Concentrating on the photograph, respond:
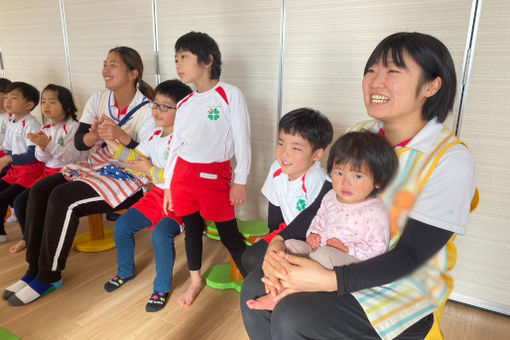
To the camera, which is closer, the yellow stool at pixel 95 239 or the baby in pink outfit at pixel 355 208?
the baby in pink outfit at pixel 355 208

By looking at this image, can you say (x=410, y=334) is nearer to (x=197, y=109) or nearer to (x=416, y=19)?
(x=197, y=109)

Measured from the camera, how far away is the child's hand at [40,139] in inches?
87.0

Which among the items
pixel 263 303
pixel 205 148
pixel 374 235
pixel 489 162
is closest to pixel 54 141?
pixel 205 148

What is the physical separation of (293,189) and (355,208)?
0.35m

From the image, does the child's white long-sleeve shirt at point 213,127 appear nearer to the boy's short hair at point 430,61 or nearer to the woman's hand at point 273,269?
the woman's hand at point 273,269

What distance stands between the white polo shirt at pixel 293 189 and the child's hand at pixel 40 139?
1664mm

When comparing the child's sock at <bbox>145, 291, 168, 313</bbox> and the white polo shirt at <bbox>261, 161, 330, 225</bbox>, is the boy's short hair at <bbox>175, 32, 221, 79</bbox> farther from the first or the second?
the child's sock at <bbox>145, 291, 168, 313</bbox>

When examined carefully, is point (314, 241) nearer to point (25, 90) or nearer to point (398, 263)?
point (398, 263)

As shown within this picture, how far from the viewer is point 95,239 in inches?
94.8

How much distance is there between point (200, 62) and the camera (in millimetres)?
1709

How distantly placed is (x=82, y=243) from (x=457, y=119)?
2.40 metres

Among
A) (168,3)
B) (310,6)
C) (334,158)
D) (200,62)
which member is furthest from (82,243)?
(310,6)

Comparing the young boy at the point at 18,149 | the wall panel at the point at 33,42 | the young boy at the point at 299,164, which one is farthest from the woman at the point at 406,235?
the wall panel at the point at 33,42

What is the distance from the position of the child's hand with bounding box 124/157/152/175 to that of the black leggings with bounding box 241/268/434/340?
4.10 feet
